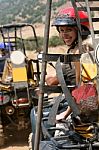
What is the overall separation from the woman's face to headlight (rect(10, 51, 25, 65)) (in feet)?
13.8

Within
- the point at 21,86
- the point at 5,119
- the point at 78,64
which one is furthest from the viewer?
the point at 5,119

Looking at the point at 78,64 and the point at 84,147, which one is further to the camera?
the point at 78,64

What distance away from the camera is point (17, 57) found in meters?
8.52

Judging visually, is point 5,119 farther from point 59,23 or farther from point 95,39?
point 95,39

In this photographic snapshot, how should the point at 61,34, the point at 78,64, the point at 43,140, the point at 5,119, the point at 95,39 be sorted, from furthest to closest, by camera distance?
the point at 5,119 → the point at 61,34 → the point at 43,140 → the point at 78,64 → the point at 95,39

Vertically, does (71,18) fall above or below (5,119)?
above

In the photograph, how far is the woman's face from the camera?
4.17 meters

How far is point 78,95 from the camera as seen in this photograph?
3410mm

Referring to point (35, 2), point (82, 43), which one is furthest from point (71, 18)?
point (35, 2)

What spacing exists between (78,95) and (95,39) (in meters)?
0.42

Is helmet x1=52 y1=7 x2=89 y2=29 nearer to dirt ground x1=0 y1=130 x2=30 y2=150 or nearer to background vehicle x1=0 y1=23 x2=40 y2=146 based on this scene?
background vehicle x1=0 y1=23 x2=40 y2=146

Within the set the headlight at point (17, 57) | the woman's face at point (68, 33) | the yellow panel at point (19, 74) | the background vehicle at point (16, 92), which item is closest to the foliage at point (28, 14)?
the background vehicle at point (16, 92)

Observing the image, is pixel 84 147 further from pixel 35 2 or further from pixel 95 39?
pixel 35 2

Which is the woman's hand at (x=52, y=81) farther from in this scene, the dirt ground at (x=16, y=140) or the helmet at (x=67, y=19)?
the dirt ground at (x=16, y=140)
